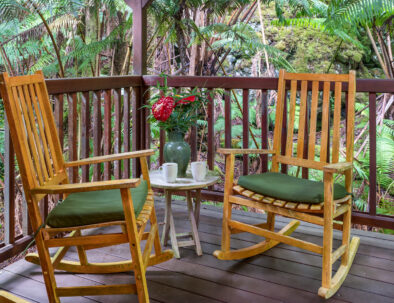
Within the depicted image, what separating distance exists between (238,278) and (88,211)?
81 cm

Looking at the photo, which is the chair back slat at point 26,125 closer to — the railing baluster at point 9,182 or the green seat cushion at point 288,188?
the railing baluster at point 9,182

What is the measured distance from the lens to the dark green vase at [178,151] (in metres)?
2.37

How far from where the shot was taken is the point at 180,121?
2361mm

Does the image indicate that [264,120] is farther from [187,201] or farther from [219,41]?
[219,41]

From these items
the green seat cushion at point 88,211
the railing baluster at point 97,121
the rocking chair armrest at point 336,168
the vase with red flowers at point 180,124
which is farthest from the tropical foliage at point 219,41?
the green seat cushion at point 88,211

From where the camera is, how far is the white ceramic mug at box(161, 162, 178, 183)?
2217 mm

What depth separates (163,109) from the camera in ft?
7.38

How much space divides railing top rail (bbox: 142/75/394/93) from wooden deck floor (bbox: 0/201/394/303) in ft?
2.86

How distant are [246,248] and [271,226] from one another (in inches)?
9.9

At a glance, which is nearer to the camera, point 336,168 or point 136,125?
point 336,168

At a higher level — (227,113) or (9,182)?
(227,113)

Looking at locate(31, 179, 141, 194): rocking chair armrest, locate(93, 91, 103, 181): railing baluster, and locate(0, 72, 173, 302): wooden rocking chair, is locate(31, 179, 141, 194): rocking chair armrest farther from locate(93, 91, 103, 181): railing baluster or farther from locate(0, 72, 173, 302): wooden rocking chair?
locate(93, 91, 103, 181): railing baluster

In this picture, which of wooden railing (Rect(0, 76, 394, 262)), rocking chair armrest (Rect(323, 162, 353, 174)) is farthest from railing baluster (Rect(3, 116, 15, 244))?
rocking chair armrest (Rect(323, 162, 353, 174))

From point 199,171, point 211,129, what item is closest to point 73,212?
point 199,171
